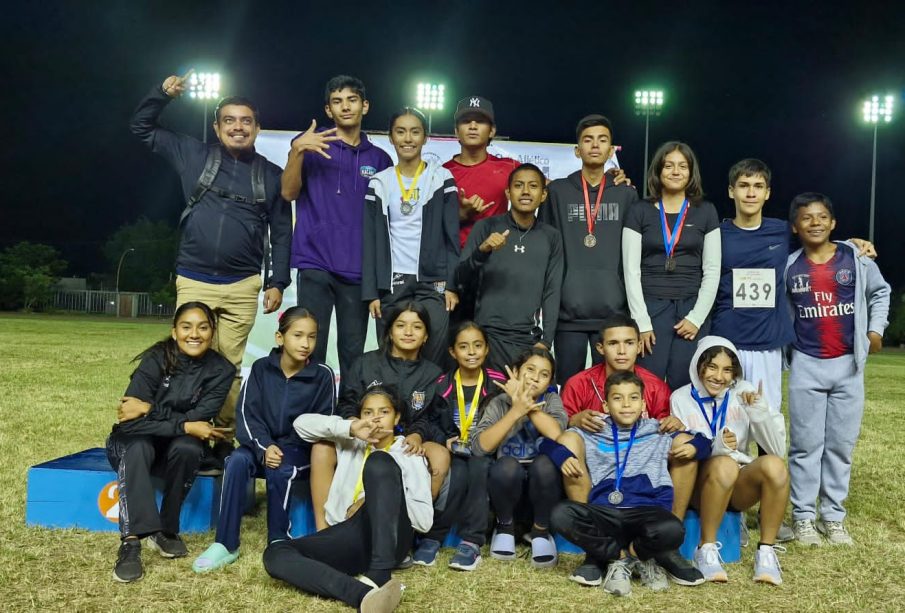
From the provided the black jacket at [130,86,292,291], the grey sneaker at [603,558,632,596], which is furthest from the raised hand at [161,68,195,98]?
the grey sneaker at [603,558,632,596]

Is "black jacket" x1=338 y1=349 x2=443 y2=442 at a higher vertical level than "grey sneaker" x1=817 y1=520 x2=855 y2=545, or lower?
higher

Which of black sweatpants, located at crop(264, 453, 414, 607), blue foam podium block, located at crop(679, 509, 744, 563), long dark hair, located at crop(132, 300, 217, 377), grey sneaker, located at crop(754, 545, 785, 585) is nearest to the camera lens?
black sweatpants, located at crop(264, 453, 414, 607)

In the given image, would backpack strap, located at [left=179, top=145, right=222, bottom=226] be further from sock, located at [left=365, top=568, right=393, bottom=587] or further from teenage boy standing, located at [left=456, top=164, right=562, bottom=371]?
sock, located at [left=365, top=568, right=393, bottom=587]

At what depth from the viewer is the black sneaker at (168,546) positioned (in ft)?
13.0

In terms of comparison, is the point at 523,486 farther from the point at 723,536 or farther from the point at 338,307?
the point at 338,307

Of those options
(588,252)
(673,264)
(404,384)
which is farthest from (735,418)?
(404,384)

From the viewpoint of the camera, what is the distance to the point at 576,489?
4.02 metres

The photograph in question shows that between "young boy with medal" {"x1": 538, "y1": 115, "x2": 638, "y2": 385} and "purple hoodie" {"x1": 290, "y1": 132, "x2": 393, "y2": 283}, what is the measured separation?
3.91 feet

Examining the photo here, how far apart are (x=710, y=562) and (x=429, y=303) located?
2.10m

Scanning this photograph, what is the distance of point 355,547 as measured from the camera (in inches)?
143

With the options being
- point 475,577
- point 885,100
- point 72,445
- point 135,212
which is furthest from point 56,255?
point 475,577

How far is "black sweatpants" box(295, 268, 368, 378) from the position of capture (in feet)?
16.5

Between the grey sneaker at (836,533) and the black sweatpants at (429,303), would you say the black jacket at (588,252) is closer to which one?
the black sweatpants at (429,303)

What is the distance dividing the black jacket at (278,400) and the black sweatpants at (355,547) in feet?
2.41
